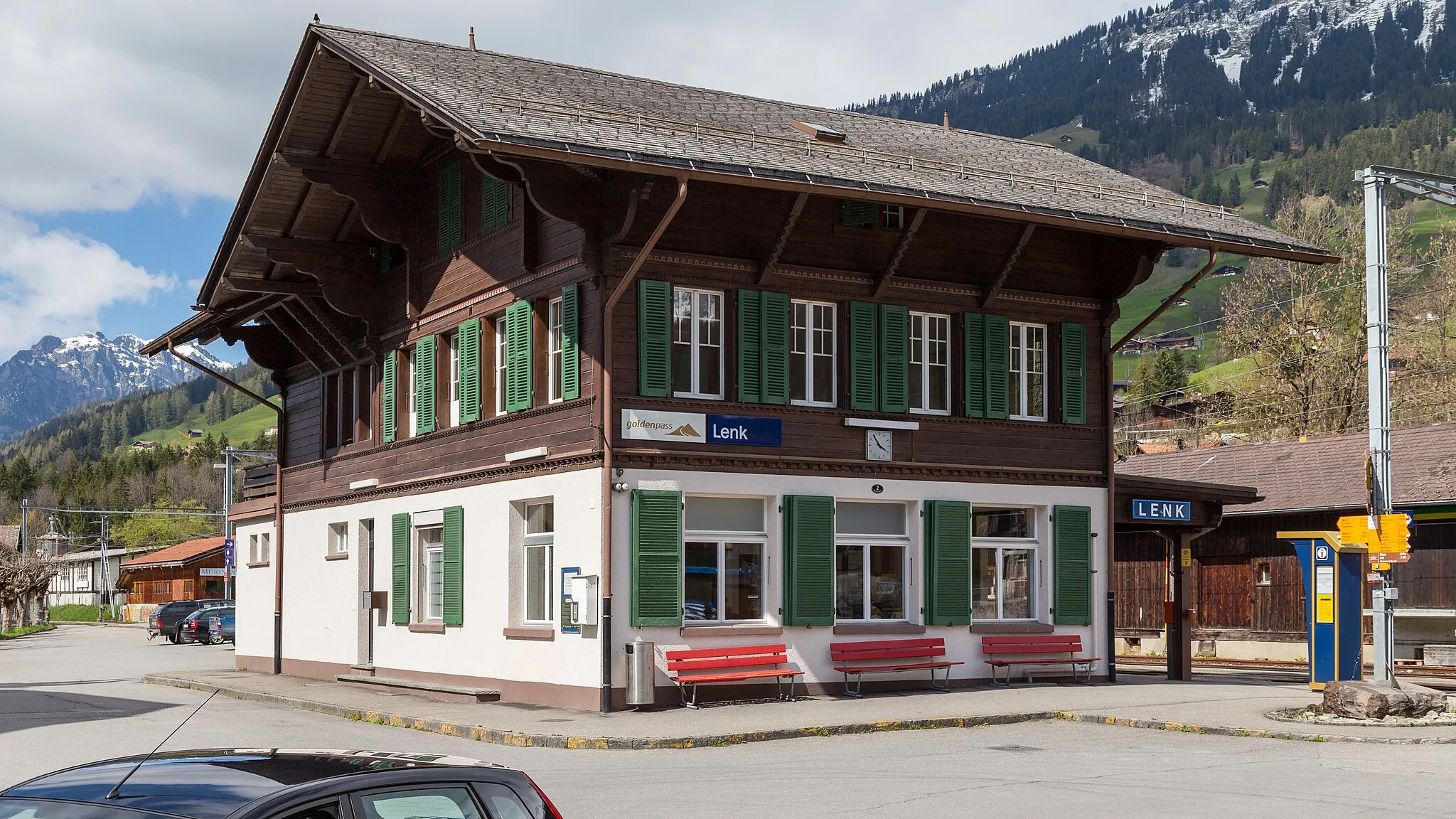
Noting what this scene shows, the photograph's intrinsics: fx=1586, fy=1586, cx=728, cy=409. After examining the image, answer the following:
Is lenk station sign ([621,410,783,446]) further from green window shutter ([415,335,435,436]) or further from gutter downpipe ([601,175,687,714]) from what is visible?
green window shutter ([415,335,435,436])

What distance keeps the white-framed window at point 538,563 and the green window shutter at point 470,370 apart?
2.16 m

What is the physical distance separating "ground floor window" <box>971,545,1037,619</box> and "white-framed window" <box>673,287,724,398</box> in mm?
5052

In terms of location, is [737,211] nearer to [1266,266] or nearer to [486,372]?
[486,372]

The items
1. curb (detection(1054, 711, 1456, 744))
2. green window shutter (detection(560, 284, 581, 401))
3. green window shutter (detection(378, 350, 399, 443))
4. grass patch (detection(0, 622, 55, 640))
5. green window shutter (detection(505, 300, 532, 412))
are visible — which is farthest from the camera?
grass patch (detection(0, 622, 55, 640))

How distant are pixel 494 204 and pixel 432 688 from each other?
6976 mm

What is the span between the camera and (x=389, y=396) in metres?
26.5

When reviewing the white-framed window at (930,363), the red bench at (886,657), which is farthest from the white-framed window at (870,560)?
the white-framed window at (930,363)

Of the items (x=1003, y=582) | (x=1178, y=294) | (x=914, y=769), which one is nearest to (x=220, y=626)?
(x=1003, y=582)

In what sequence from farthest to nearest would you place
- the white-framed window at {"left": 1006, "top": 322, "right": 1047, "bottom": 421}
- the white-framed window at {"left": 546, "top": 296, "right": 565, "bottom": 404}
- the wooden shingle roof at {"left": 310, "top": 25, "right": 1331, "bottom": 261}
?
the white-framed window at {"left": 1006, "top": 322, "right": 1047, "bottom": 421} < the white-framed window at {"left": 546, "top": 296, "right": 565, "bottom": 404} < the wooden shingle roof at {"left": 310, "top": 25, "right": 1331, "bottom": 261}

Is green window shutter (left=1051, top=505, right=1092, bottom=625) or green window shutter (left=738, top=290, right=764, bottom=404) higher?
green window shutter (left=738, top=290, right=764, bottom=404)

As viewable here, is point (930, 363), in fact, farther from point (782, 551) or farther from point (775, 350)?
point (782, 551)

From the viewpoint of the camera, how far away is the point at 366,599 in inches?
1066

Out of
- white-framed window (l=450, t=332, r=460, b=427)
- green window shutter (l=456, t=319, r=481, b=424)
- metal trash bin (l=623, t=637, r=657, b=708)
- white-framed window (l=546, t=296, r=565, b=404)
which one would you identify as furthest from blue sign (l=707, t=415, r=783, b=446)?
white-framed window (l=450, t=332, r=460, b=427)

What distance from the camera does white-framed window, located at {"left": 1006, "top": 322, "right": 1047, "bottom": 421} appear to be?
2402cm
